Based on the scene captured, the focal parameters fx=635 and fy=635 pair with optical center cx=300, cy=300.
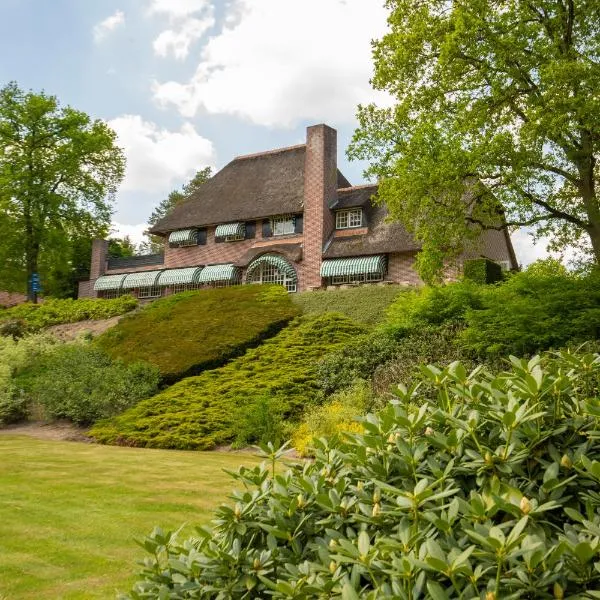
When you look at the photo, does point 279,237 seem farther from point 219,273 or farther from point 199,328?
point 199,328

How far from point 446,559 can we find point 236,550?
3.40 ft

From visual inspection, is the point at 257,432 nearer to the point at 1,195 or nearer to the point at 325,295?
the point at 325,295

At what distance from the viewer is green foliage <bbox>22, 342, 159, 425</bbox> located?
64.2 ft

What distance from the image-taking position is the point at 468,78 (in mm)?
19359

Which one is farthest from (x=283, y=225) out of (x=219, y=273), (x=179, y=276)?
(x=179, y=276)

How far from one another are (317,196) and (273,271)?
5564 millimetres

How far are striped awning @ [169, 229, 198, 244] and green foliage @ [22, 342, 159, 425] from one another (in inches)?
859

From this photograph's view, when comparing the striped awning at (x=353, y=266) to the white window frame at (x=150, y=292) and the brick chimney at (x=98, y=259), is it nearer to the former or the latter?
the white window frame at (x=150, y=292)

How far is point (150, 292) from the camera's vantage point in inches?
1847

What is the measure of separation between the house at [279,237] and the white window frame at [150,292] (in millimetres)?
99

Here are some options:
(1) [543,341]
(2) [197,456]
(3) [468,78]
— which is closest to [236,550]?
(2) [197,456]

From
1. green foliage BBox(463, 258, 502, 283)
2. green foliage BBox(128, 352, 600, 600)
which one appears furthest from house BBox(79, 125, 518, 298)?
green foliage BBox(128, 352, 600, 600)

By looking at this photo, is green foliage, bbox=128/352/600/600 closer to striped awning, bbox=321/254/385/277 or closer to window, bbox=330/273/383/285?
striped awning, bbox=321/254/385/277

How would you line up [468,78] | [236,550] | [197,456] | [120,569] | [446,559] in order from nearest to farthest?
1. [446,559]
2. [236,550]
3. [120,569]
4. [197,456]
5. [468,78]
